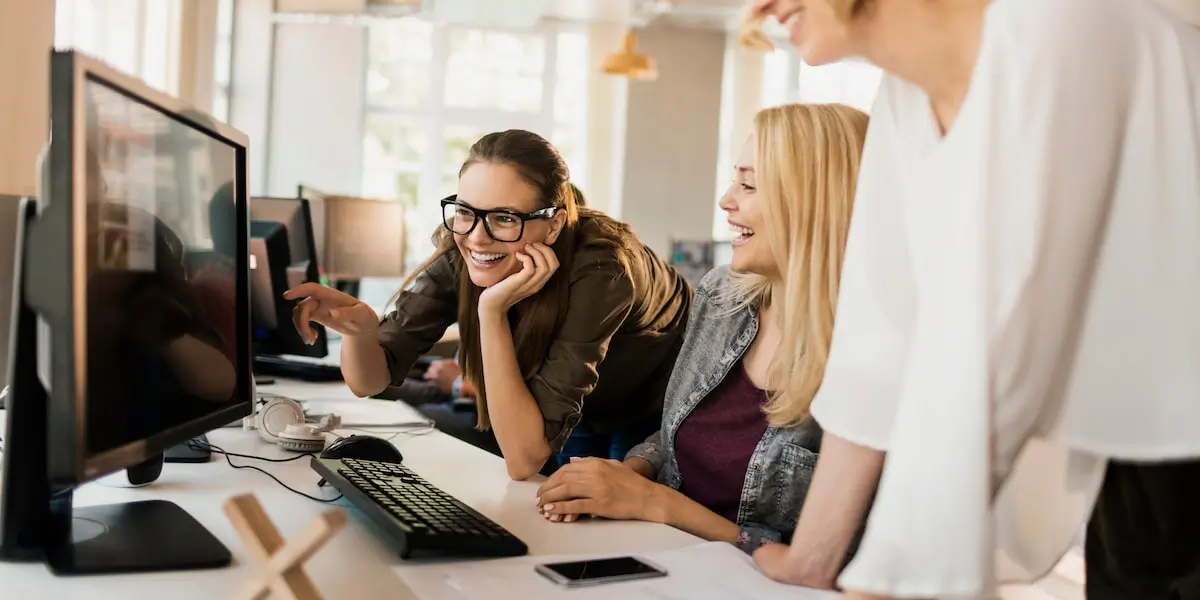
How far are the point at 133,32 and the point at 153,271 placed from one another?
12.2ft

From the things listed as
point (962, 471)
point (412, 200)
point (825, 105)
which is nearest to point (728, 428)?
point (825, 105)

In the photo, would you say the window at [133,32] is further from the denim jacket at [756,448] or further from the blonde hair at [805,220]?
the blonde hair at [805,220]

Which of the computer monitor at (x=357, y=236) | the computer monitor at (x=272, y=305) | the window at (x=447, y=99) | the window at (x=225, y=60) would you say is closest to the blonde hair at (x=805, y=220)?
the computer monitor at (x=272, y=305)

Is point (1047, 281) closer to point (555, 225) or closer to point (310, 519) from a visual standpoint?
point (310, 519)

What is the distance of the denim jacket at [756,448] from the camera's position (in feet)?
4.40

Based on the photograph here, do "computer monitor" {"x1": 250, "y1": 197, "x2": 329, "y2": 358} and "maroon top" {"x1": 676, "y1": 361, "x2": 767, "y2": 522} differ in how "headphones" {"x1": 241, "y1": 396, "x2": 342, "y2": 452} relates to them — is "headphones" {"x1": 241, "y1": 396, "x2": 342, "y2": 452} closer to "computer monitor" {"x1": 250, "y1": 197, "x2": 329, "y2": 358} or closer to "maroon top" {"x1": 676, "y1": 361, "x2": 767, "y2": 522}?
"computer monitor" {"x1": 250, "y1": 197, "x2": 329, "y2": 358}

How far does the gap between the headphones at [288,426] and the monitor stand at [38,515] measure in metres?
0.60

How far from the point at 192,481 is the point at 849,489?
92 cm

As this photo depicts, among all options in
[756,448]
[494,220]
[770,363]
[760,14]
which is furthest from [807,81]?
[760,14]

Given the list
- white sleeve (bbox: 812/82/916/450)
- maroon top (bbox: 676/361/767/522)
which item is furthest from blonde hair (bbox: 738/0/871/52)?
maroon top (bbox: 676/361/767/522)

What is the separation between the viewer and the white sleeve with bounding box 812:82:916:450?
0.83 meters

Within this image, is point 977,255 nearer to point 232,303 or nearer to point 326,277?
point 232,303

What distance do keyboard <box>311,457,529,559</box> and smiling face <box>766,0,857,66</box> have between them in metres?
0.62

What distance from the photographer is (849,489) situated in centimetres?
91
